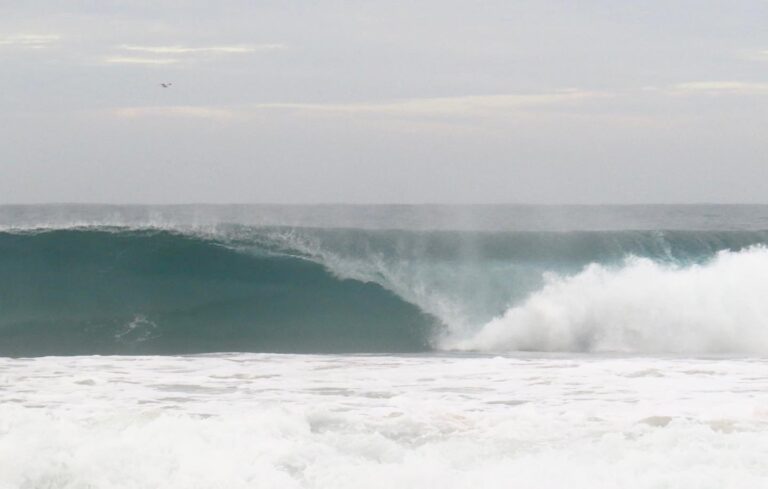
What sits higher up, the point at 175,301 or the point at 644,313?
the point at 175,301

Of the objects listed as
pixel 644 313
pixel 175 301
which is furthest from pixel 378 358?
pixel 175 301

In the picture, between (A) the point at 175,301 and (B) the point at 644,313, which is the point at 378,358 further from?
(A) the point at 175,301

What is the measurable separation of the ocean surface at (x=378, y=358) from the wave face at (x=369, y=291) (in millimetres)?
50

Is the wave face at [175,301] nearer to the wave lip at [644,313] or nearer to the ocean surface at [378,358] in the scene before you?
the ocean surface at [378,358]

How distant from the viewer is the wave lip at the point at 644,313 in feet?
52.6

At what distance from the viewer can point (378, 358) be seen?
1334cm

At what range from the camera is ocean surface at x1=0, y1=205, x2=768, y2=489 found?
8.00 meters

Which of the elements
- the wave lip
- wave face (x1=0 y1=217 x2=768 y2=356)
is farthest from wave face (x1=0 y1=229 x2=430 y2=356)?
the wave lip

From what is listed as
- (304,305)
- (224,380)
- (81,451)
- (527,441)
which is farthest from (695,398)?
(304,305)

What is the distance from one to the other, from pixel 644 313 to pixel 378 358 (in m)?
5.45

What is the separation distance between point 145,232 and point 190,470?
14525 millimetres

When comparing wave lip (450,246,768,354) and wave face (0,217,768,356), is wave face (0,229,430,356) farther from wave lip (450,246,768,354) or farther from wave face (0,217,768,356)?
wave lip (450,246,768,354)

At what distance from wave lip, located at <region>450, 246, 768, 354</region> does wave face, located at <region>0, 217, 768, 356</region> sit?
0.03 m

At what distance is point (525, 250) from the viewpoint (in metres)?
22.1
